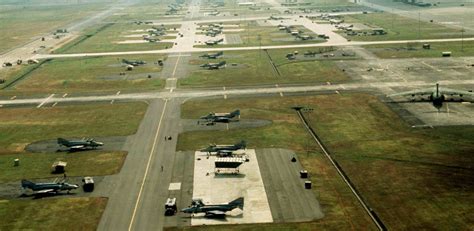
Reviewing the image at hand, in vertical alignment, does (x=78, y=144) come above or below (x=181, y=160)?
above

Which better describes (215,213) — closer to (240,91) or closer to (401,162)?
(401,162)

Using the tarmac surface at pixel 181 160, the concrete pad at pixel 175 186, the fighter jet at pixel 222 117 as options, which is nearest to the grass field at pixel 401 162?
the tarmac surface at pixel 181 160

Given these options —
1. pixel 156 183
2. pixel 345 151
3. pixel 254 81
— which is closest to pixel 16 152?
pixel 156 183

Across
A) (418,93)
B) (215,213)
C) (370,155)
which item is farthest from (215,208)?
(418,93)

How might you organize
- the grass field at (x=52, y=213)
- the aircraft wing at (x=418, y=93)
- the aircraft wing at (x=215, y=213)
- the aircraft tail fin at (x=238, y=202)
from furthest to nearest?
the aircraft wing at (x=418, y=93)
the aircraft tail fin at (x=238, y=202)
the aircraft wing at (x=215, y=213)
the grass field at (x=52, y=213)

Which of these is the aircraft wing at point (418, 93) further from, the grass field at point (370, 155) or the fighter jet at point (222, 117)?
the fighter jet at point (222, 117)

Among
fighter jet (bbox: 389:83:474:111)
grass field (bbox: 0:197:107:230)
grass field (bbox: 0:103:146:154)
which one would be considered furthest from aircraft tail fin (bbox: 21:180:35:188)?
fighter jet (bbox: 389:83:474:111)
